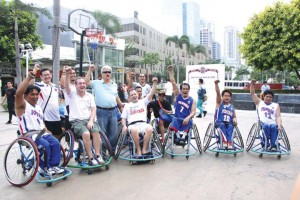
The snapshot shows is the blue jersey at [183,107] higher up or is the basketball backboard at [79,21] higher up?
the basketball backboard at [79,21]

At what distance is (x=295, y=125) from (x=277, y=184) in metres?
5.89

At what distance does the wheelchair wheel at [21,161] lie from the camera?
137 inches

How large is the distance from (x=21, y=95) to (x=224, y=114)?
3502 mm

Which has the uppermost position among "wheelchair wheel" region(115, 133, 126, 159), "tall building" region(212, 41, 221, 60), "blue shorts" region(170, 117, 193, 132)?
"tall building" region(212, 41, 221, 60)

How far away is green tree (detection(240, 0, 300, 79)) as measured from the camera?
14.8m

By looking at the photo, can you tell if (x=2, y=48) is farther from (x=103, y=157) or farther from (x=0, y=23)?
(x=103, y=157)

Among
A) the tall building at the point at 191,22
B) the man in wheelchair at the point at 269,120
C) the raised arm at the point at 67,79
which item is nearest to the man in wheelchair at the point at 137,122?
the raised arm at the point at 67,79

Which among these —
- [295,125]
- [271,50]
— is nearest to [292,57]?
[271,50]

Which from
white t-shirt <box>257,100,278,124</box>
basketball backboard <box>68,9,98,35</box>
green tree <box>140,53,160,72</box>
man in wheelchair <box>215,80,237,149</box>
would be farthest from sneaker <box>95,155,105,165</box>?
green tree <box>140,53,160,72</box>

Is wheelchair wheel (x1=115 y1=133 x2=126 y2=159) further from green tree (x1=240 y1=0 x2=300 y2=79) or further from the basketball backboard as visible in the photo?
A: green tree (x1=240 y1=0 x2=300 y2=79)

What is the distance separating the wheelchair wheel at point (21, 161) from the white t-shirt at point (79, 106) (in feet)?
2.87

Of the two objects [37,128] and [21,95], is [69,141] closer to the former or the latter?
[37,128]

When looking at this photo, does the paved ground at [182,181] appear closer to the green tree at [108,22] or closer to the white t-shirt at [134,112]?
the white t-shirt at [134,112]

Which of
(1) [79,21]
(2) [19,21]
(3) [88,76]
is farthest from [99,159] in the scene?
(2) [19,21]
